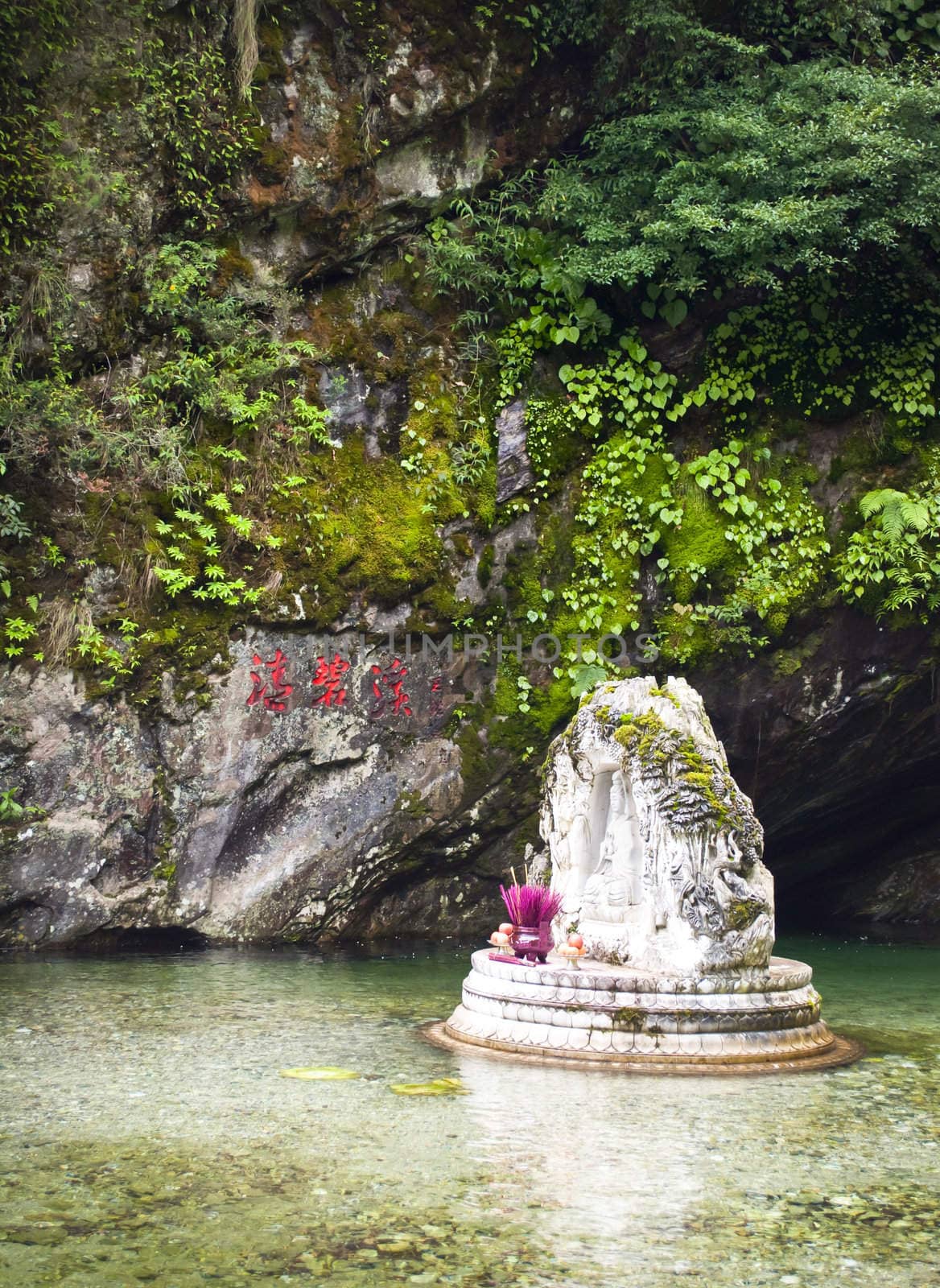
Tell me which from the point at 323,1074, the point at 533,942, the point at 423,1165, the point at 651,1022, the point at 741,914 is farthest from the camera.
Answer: the point at 533,942

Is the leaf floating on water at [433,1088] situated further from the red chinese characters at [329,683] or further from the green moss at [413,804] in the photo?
the red chinese characters at [329,683]

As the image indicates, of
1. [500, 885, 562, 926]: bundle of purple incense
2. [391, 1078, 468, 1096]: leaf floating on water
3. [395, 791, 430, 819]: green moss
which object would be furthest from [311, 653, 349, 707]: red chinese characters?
[391, 1078, 468, 1096]: leaf floating on water

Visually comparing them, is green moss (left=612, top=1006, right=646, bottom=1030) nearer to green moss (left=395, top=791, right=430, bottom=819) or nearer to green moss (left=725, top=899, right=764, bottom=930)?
green moss (left=725, top=899, right=764, bottom=930)

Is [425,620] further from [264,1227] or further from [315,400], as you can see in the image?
[264,1227]

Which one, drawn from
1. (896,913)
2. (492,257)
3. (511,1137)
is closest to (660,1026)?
(511,1137)

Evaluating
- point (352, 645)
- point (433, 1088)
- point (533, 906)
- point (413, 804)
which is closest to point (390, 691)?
point (352, 645)

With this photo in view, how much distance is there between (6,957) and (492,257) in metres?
7.51

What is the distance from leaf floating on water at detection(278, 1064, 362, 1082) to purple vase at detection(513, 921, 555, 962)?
152 cm

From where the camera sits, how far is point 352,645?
34.3 feet

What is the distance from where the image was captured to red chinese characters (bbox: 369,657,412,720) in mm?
10469

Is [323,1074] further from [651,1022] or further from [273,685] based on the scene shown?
[273,685]

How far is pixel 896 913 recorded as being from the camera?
1440 cm

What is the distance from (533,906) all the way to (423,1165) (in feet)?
9.87

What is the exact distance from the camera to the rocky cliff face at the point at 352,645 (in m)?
9.70
